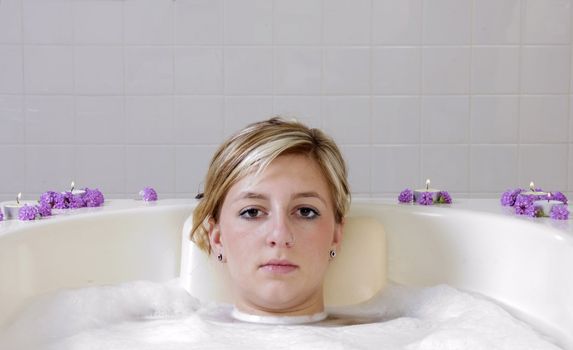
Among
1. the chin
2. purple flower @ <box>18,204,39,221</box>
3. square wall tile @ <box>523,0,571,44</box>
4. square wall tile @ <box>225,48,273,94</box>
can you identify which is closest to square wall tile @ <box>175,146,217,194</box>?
square wall tile @ <box>225,48,273,94</box>

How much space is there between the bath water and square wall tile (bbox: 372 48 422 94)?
3.53 ft

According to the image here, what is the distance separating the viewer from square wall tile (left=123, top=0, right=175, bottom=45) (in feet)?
9.04

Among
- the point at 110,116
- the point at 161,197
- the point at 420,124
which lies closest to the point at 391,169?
the point at 420,124

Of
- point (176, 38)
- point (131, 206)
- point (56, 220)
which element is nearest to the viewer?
point (56, 220)

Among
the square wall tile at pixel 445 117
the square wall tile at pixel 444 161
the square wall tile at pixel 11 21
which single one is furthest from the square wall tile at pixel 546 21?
the square wall tile at pixel 11 21

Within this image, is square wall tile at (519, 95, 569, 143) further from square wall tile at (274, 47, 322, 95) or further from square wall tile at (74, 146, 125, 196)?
square wall tile at (74, 146, 125, 196)

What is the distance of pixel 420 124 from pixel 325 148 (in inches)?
47.6

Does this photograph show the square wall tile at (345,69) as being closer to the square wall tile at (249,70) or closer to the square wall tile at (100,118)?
the square wall tile at (249,70)

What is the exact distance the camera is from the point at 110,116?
2.77m

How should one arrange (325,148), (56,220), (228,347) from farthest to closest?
(56,220) → (325,148) → (228,347)

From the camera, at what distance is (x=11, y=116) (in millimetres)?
2766

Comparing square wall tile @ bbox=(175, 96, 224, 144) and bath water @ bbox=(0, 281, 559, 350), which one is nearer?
bath water @ bbox=(0, 281, 559, 350)

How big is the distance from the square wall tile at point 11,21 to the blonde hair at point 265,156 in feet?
4.59

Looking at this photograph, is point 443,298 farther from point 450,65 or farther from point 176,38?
point 176,38
